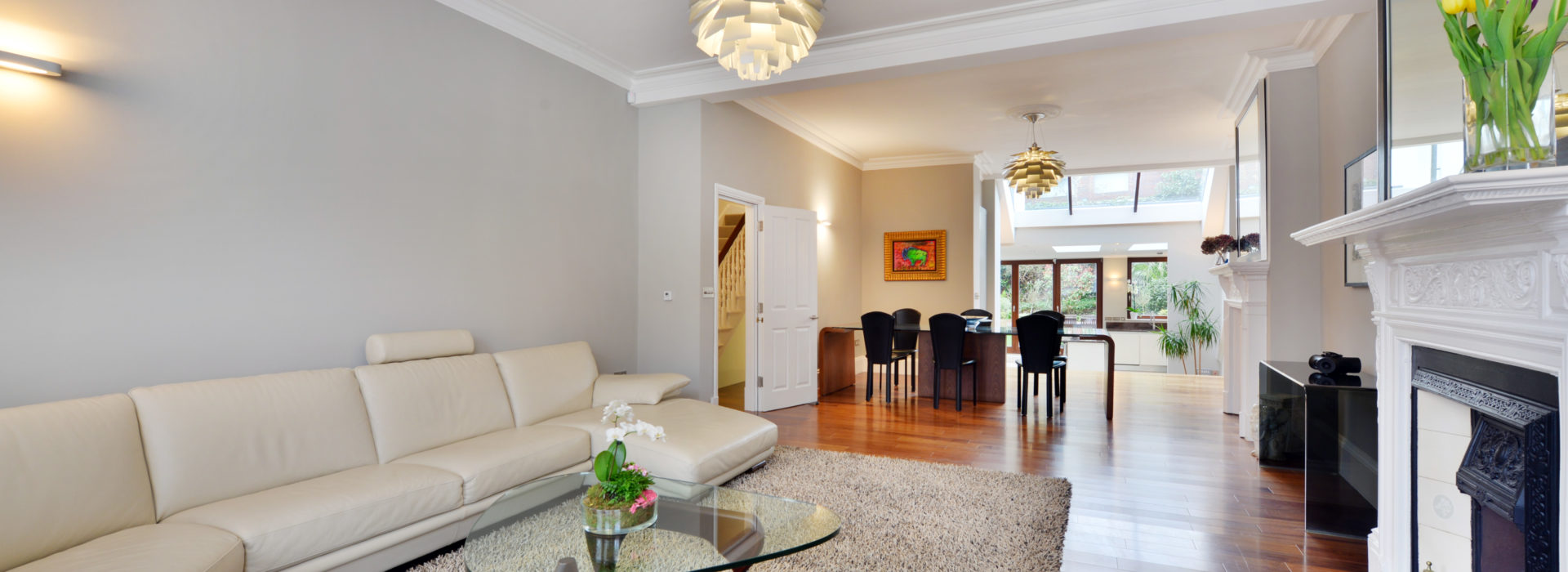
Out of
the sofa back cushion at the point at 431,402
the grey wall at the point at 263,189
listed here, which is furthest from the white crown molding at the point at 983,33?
the sofa back cushion at the point at 431,402

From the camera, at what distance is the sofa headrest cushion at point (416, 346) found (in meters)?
3.12

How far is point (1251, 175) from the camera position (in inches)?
209

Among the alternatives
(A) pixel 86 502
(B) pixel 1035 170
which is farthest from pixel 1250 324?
(A) pixel 86 502

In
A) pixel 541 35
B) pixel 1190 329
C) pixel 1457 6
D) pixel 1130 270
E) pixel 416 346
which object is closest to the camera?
pixel 1457 6

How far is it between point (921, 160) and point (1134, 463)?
16.5 ft

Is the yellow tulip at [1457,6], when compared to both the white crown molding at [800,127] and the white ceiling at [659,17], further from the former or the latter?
the white crown molding at [800,127]

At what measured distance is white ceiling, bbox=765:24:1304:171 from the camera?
472cm

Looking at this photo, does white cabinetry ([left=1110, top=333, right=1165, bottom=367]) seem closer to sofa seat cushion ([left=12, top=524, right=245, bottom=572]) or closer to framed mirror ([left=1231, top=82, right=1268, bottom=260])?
framed mirror ([left=1231, top=82, right=1268, bottom=260])

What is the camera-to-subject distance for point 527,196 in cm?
414

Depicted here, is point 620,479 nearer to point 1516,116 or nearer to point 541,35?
point 1516,116

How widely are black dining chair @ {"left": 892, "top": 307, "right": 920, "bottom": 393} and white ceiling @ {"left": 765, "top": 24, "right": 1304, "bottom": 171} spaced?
202cm

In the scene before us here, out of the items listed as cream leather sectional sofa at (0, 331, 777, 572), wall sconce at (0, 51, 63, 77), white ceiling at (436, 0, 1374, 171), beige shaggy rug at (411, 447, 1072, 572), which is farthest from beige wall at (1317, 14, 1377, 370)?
wall sconce at (0, 51, 63, 77)

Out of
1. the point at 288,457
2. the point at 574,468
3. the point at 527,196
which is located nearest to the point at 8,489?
the point at 288,457

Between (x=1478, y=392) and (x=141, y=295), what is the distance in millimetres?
4398
